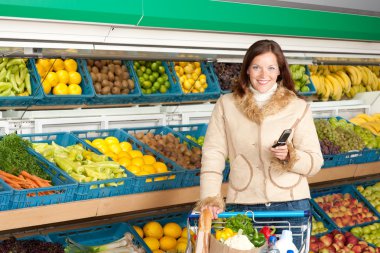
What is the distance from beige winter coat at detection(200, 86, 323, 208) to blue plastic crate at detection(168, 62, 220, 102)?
171 cm

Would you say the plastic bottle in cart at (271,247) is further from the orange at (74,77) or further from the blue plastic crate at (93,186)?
the orange at (74,77)

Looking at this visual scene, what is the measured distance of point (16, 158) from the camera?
4172 millimetres

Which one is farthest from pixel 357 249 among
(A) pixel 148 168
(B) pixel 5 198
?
(B) pixel 5 198

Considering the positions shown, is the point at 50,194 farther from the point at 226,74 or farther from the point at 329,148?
the point at 329,148

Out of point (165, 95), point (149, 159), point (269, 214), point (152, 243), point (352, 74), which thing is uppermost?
point (352, 74)

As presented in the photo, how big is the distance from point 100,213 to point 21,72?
3.94 ft

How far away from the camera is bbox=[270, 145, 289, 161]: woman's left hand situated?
10.8 feet

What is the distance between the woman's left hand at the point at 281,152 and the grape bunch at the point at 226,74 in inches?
94.7

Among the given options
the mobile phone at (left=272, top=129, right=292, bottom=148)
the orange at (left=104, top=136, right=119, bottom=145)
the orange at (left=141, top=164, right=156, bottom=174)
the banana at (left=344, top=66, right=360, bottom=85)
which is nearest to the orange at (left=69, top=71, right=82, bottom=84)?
the orange at (left=104, top=136, right=119, bottom=145)

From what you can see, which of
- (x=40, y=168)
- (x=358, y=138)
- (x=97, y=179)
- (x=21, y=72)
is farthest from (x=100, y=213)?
(x=358, y=138)

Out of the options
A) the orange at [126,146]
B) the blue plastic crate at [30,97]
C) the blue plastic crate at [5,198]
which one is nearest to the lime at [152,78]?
the orange at [126,146]

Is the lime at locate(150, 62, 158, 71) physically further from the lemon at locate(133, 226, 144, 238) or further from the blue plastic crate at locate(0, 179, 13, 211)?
the blue plastic crate at locate(0, 179, 13, 211)

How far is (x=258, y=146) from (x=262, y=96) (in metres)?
0.28

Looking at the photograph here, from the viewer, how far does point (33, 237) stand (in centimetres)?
426
